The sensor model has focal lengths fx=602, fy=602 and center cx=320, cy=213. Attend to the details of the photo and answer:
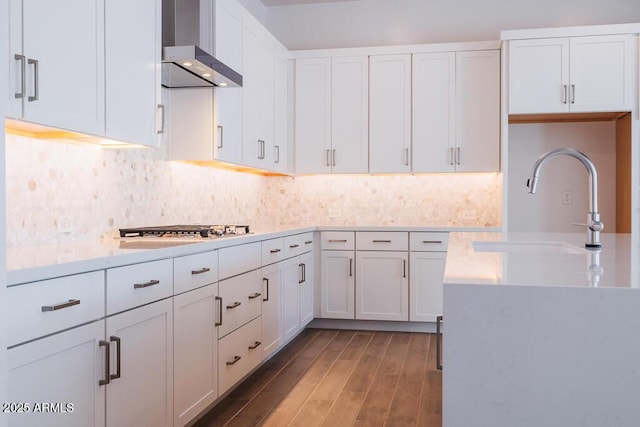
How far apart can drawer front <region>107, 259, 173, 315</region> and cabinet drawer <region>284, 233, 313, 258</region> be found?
5.90 feet

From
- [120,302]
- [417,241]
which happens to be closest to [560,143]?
[417,241]

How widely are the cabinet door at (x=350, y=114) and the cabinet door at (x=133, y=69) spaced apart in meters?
2.46

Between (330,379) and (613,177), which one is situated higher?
(613,177)

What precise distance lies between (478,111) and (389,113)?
733mm

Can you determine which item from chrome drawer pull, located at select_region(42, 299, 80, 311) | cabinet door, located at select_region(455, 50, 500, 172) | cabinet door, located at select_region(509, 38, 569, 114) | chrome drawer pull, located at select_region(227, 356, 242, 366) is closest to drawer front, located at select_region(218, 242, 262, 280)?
chrome drawer pull, located at select_region(227, 356, 242, 366)

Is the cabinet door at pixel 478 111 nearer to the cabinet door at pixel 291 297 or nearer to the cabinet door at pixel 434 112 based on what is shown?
the cabinet door at pixel 434 112

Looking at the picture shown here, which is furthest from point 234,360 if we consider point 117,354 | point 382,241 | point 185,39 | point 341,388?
point 382,241

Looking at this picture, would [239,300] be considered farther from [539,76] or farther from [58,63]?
[539,76]

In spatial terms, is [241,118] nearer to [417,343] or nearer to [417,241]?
[417,241]

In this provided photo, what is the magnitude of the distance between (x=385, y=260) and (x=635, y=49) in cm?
247

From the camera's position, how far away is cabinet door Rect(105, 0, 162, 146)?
8.32ft

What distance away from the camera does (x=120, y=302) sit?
2.02 meters

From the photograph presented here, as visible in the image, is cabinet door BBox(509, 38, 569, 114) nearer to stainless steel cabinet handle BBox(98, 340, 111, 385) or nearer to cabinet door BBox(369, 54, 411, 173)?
cabinet door BBox(369, 54, 411, 173)

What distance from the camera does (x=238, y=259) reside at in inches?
124
